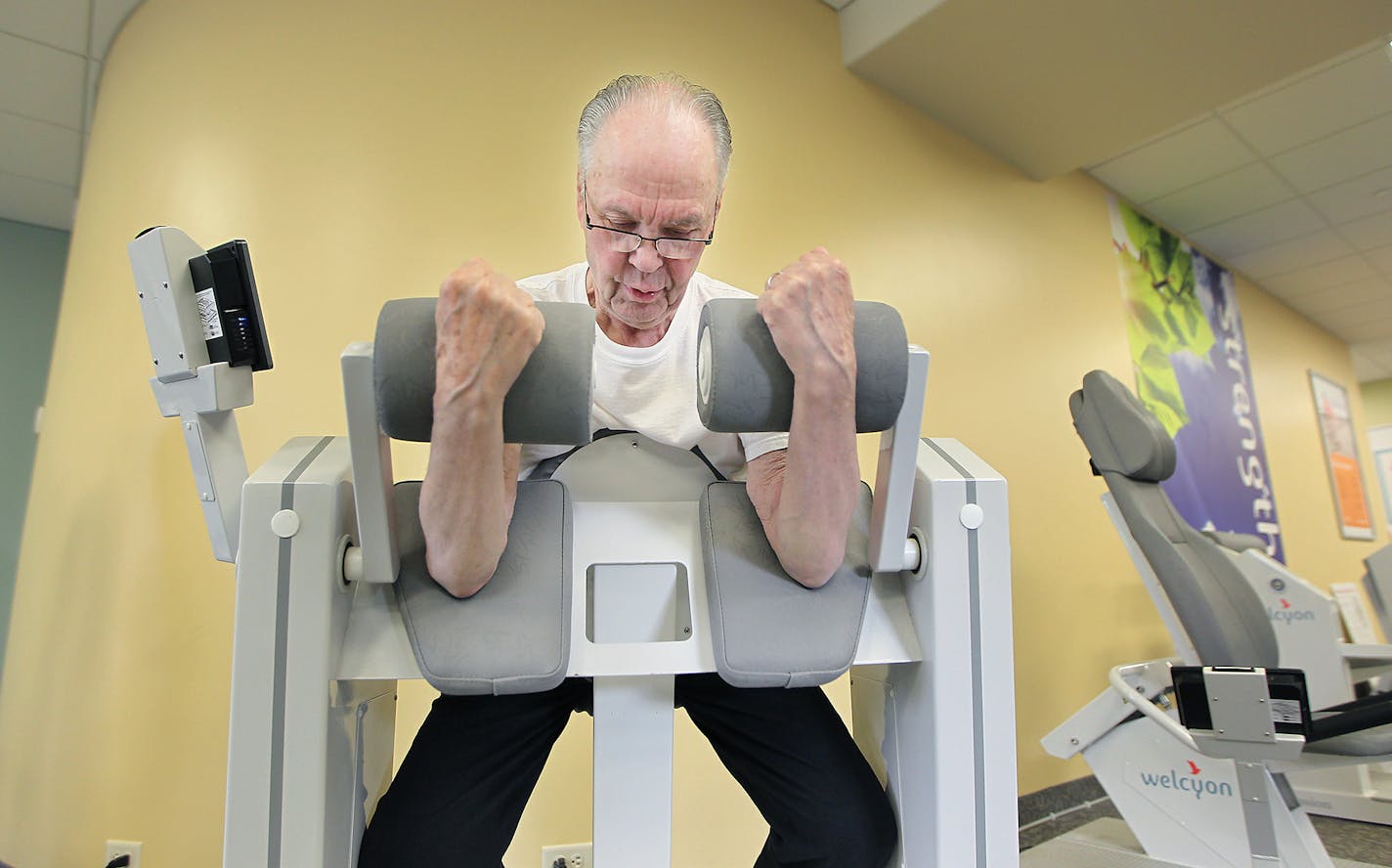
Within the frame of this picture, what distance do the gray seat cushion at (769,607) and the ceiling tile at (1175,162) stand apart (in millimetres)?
3145

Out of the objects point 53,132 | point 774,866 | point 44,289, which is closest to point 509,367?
point 774,866

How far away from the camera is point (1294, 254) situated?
420 cm

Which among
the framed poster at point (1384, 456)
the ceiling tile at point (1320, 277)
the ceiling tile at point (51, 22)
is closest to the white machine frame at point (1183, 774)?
the ceiling tile at point (51, 22)

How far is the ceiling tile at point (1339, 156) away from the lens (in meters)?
3.11

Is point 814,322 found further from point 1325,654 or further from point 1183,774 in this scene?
point 1325,654

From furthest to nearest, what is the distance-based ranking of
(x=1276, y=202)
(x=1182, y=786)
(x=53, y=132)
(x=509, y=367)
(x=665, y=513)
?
(x=1276, y=202)
(x=53, y=132)
(x=1182, y=786)
(x=665, y=513)
(x=509, y=367)

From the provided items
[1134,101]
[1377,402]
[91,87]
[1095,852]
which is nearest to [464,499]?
[1095,852]

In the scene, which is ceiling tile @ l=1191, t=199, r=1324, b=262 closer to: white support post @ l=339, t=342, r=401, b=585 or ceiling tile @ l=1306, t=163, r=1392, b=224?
ceiling tile @ l=1306, t=163, r=1392, b=224

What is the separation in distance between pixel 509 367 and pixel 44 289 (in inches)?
151

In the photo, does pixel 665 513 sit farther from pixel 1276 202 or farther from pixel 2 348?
pixel 1276 202

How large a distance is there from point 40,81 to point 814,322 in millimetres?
2914

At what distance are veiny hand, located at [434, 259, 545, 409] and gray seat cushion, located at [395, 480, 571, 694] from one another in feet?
0.67

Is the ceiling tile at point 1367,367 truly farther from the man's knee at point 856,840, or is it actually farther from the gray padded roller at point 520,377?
the gray padded roller at point 520,377

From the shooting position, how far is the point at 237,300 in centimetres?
121
